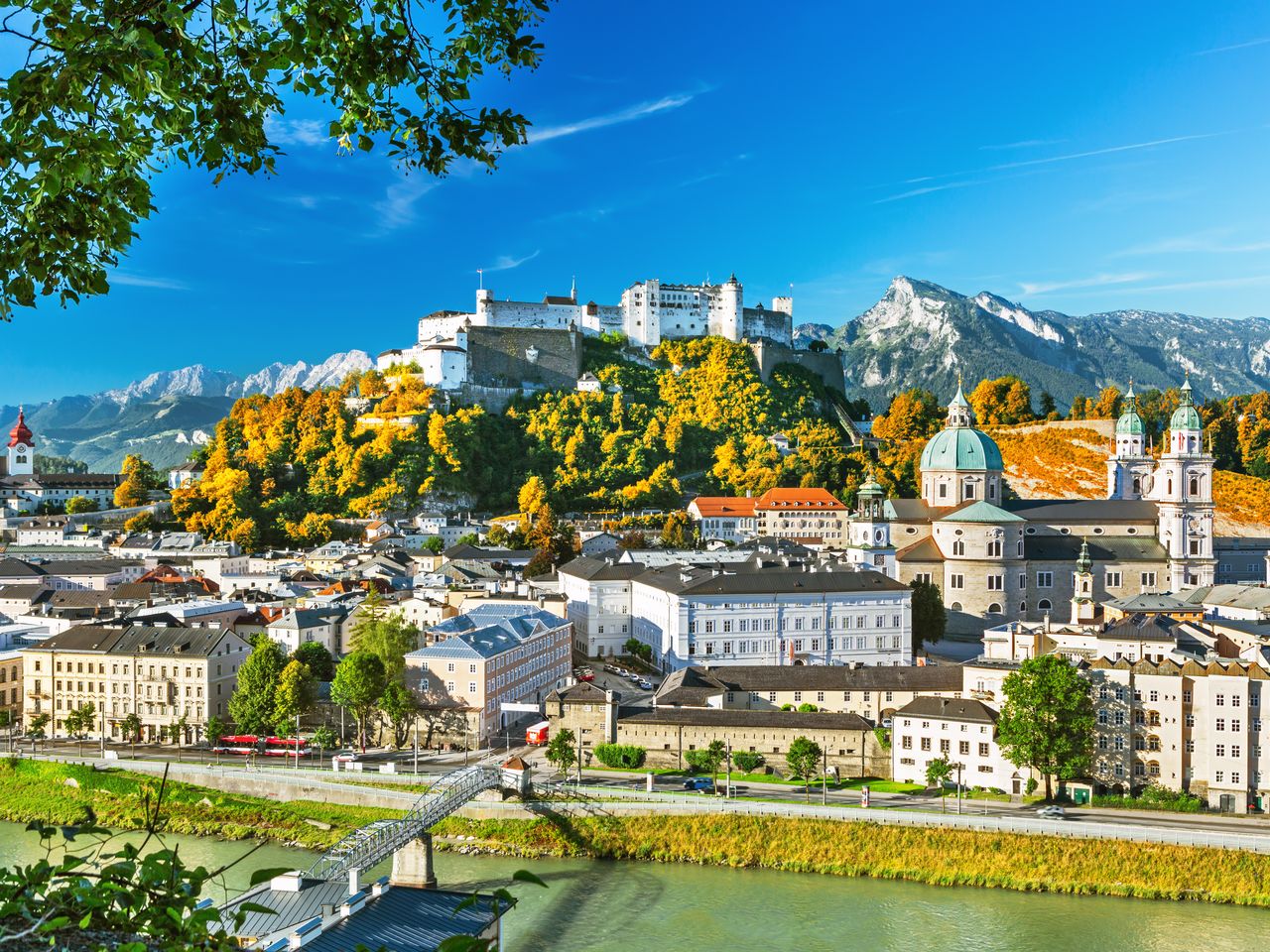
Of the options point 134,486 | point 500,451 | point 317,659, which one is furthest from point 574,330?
point 317,659

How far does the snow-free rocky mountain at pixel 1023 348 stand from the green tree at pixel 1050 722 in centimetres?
10275

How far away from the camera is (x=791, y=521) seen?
172 ft

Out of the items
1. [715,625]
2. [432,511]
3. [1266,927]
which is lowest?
[1266,927]

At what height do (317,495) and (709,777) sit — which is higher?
(317,495)

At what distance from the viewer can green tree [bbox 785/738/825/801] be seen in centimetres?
2339

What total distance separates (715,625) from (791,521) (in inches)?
830

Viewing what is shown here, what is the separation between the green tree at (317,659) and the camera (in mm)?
29125

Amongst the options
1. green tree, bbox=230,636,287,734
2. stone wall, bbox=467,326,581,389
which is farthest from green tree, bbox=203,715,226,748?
stone wall, bbox=467,326,581,389

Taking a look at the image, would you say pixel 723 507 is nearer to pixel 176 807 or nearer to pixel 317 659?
pixel 317 659

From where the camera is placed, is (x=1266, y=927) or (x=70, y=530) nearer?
(x=1266, y=927)

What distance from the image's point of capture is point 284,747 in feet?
88.3

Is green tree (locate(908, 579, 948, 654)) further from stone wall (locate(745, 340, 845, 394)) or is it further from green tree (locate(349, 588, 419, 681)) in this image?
stone wall (locate(745, 340, 845, 394))

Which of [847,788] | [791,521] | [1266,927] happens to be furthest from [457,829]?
[791,521]

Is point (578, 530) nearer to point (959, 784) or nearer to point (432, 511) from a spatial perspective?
point (432, 511)
